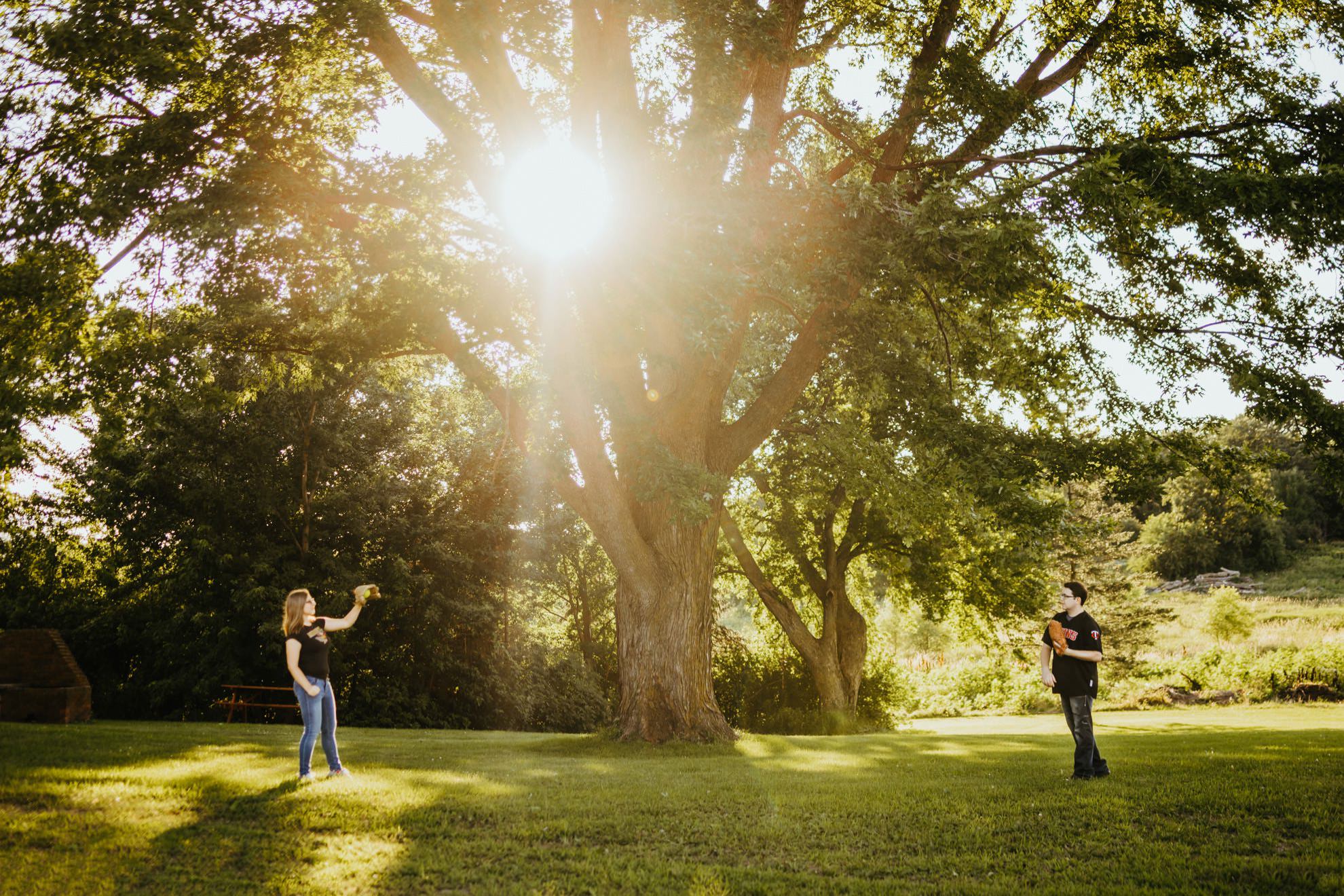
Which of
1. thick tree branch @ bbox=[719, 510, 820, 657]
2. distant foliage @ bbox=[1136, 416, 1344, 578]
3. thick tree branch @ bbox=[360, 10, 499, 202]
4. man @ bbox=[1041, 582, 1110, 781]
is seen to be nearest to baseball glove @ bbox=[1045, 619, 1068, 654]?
man @ bbox=[1041, 582, 1110, 781]

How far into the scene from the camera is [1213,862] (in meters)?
5.67

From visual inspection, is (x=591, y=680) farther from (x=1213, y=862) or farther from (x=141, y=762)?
(x=1213, y=862)

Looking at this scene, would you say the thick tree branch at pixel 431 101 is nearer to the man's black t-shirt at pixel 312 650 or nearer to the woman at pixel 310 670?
the woman at pixel 310 670

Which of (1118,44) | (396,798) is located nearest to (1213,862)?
(396,798)

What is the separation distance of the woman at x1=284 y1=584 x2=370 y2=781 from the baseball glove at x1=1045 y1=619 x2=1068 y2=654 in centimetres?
668

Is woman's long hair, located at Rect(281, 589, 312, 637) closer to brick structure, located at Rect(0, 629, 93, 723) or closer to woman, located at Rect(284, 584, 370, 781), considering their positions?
woman, located at Rect(284, 584, 370, 781)

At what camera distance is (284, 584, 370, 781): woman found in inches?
324

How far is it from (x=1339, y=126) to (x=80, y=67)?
16.7 m

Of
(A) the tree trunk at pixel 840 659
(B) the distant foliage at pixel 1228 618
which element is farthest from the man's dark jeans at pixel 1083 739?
(B) the distant foliage at pixel 1228 618

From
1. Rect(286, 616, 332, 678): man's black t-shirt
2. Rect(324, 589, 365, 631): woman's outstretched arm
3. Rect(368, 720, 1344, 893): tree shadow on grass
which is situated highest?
Rect(324, 589, 365, 631): woman's outstretched arm

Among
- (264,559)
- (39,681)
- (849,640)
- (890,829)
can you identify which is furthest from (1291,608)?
(39,681)

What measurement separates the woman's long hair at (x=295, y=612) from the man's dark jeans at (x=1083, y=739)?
24.7 ft

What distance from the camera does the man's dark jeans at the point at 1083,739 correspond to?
27.6 feet

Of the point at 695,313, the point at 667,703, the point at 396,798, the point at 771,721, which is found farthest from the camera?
the point at 771,721
